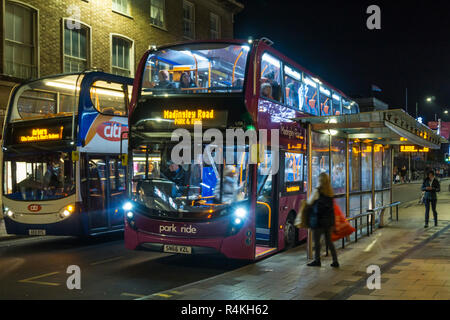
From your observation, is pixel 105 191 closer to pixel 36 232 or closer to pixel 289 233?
pixel 36 232

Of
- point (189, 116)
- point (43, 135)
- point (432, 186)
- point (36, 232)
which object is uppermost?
point (189, 116)

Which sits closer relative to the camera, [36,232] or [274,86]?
[274,86]

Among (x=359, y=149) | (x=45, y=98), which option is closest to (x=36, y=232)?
(x=45, y=98)

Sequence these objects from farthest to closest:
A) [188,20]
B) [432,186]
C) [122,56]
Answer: [188,20] < [122,56] < [432,186]

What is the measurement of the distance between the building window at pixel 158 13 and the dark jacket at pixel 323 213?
20.0m

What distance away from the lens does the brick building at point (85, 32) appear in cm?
1870

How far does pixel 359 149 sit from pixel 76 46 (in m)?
13.8

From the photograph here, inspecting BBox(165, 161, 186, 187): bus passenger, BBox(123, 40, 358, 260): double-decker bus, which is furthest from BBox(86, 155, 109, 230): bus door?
BBox(165, 161, 186, 187): bus passenger

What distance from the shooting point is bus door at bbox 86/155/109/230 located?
Result: 1157 centimetres

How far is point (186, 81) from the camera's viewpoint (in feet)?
30.8

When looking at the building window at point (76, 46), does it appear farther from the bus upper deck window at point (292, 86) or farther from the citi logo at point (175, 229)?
the citi logo at point (175, 229)

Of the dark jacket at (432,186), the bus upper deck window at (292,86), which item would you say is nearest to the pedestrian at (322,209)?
the bus upper deck window at (292,86)

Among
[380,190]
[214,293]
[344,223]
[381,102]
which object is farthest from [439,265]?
[381,102]
